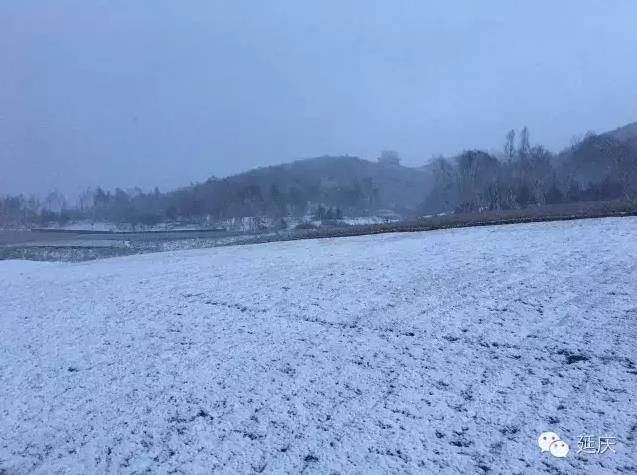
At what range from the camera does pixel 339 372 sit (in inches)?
328

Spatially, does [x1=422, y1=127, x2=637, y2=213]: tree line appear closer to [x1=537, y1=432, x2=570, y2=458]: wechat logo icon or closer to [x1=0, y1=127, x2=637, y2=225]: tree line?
[x1=0, y1=127, x2=637, y2=225]: tree line

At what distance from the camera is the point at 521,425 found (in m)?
6.20

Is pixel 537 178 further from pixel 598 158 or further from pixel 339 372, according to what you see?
pixel 339 372

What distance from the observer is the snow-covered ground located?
241 inches

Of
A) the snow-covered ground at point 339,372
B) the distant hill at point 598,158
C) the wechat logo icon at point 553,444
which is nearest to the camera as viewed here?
the wechat logo icon at point 553,444

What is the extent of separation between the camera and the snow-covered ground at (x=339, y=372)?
6129mm

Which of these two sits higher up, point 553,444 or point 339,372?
point 339,372

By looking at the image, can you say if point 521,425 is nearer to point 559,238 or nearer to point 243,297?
point 243,297

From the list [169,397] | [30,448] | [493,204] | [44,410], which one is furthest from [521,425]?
[493,204]

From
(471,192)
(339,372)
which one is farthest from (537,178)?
(339,372)

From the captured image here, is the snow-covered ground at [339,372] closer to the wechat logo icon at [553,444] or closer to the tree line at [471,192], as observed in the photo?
the wechat logo icon at [553,444]

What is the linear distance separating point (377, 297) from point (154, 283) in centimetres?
930

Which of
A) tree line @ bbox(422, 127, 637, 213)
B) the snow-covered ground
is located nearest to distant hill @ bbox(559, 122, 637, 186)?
tree line @ bbox(422, 127, 637, 213)

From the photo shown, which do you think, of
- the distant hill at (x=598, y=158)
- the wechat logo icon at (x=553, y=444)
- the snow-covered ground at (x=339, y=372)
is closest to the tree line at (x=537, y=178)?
the distant hill at (x=598, y=158)
